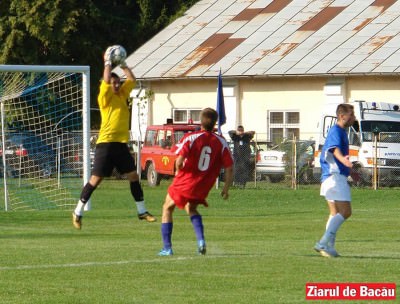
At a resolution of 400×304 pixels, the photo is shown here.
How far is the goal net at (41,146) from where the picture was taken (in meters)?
27.4

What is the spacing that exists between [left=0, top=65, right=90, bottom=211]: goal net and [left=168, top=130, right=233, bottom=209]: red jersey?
10765 mm

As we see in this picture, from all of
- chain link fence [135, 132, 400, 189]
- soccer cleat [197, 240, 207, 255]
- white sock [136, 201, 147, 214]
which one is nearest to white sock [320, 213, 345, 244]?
soccer cleat [197, 240, 207, 255]

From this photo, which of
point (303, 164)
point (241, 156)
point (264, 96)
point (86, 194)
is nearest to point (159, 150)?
point (241, 156)

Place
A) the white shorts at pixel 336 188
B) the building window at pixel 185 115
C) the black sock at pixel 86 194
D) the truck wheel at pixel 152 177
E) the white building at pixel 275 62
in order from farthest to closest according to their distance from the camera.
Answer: the building window at pixel 185 115
the white building at pixel 275 62
the truck wheel at pixel 152 177
the black sock at pixel 86 194
the white shorts at pixel 336 188

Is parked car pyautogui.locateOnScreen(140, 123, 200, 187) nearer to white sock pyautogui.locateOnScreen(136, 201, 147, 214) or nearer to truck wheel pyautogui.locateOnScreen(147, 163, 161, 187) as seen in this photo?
truck wheel pyautogui.locateOnScreen(147, 163, 161, 187)

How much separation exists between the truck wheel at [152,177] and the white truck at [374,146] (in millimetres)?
4961

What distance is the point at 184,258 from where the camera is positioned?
46.6 ft

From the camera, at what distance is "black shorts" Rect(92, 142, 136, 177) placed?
655 inches

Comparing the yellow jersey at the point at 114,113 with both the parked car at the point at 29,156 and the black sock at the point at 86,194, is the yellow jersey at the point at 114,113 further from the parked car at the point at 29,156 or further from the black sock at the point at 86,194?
the parked car at the point at 29,156

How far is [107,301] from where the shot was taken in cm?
1078

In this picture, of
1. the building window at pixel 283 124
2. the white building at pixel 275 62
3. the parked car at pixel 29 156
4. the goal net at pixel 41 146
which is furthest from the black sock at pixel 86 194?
the building window at pixel 283 124

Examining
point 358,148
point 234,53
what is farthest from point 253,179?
point 234,53

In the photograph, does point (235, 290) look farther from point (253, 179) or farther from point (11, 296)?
point (253, 179)

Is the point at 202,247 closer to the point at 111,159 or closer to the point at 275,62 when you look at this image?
the point at 111,159
